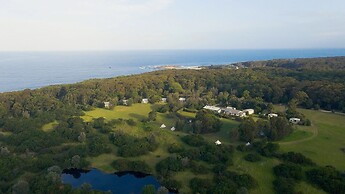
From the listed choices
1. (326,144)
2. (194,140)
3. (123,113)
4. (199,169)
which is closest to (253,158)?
(199,169)

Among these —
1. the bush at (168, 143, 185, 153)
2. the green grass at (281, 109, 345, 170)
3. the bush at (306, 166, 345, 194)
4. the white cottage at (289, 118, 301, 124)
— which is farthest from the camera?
the white cottage at (289, 118, 301, 124)

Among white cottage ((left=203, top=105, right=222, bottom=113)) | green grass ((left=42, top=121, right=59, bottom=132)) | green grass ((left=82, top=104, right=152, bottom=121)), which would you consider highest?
white cottage ((left=203, top=105, right=222, bottom=113))

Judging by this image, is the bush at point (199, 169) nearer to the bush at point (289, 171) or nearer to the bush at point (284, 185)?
the bush at point (284, 185)

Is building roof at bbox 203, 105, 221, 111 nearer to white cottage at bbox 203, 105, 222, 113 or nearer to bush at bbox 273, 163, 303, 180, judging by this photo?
white cottage at bbox 203, 105, 222, 113

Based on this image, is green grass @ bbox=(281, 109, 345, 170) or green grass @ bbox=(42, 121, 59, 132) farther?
green grass @ bbox=(42, 121, 59, 132)

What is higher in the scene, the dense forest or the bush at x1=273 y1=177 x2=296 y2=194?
the dense forest

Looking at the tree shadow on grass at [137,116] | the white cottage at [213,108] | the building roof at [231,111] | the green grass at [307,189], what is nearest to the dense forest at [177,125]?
the green grass at [307,189]

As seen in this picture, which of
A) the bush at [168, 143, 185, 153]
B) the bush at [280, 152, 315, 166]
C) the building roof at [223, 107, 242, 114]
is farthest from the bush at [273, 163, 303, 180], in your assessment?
the building roof at [223, 107, 242, 114]

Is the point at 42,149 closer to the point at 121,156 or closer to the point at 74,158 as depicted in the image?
the point at 74,158
